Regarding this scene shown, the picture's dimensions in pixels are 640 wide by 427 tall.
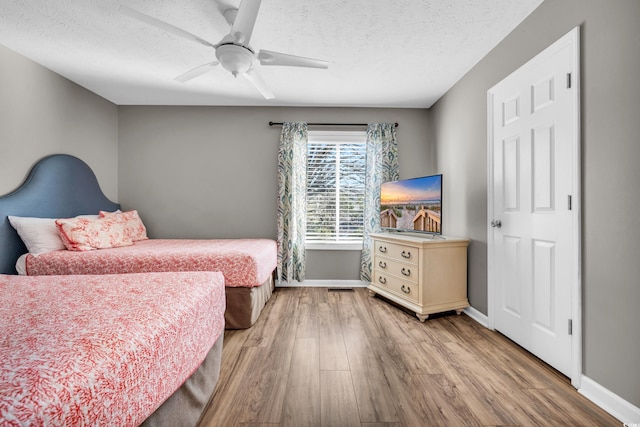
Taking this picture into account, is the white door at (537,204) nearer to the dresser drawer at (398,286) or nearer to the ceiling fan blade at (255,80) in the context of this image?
the dresser drawer at (398,286)

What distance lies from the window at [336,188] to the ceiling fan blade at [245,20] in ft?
7.19

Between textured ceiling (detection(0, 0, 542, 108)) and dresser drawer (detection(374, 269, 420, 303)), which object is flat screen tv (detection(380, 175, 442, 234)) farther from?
textured ceiling (detection(0, 0, 542, 108))

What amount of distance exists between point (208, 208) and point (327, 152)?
6.07 ft

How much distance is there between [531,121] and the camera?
6.84ft

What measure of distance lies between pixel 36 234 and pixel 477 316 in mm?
4193

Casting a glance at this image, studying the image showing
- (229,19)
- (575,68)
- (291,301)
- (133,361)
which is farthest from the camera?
(291,301)

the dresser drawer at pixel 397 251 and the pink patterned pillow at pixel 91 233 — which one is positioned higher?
the pink patterned pillow at pixel 91 233

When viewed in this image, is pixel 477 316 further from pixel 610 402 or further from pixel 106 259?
pixel 106 259

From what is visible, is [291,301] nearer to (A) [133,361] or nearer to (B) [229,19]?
(A) [133,361]

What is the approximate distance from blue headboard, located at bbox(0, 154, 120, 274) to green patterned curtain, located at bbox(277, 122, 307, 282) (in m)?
2.26

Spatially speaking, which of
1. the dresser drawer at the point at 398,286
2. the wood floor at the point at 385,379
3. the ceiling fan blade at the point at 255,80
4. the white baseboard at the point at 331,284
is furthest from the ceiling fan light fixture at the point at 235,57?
the white baseboard at the point at 331,284

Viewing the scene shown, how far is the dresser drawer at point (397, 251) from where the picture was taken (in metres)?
2.86

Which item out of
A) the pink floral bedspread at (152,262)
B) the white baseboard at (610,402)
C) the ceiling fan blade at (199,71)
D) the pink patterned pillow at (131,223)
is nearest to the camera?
the white baseboard at (610,402)

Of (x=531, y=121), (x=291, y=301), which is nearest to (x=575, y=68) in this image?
(x=531, y=121)
